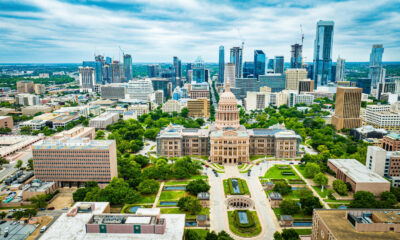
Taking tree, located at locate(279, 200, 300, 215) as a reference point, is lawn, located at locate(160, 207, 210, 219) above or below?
below

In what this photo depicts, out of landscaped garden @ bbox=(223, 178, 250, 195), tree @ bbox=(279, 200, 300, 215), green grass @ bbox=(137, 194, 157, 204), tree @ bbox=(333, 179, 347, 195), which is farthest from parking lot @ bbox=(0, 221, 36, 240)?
tree @ bbox=(333, 179, 347, 195)

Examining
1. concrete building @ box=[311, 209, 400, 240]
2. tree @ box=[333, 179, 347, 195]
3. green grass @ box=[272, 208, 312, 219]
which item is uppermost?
concrete building @ box=[311, 209, 400, 240]

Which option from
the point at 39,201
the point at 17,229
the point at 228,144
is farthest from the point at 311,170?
the point at 17,229

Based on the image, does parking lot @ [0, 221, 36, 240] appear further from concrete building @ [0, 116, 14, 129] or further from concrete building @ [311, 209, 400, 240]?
concrete building @ [0, 116, 14, 129]

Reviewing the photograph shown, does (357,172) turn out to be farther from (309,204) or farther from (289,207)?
(289,207)

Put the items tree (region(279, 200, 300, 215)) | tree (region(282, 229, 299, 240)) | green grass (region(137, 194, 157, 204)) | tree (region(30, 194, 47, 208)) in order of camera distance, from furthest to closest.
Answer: green grass (region(137, 194, 157, 204)), tree (region(30, 194, 47, 208)), tree (region(279, 200, 300, 215)), tree (region(282, 229, 299, 240))

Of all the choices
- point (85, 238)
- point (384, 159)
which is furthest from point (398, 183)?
point (85, 238)
